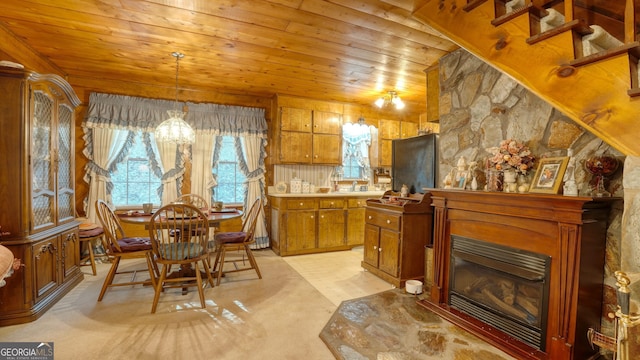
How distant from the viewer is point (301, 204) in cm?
444

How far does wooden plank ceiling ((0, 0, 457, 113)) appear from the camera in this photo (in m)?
2.30

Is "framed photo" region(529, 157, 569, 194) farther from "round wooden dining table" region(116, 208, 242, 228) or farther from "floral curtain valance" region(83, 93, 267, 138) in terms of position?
"floral curtain valance" region(83, 93, 267, 138)

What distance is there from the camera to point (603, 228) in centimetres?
189

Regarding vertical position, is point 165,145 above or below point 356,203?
above

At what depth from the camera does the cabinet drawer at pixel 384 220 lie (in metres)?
3.19

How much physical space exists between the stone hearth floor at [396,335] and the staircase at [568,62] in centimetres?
158

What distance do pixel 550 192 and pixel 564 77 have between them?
2.89ft

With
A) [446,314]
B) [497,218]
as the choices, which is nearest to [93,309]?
[446,314]

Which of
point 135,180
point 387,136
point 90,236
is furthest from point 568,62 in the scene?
point 135,180

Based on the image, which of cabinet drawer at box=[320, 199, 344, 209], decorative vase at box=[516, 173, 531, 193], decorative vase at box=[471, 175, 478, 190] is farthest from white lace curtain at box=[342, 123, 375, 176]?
decorative vase at box=[516, 173, 531, 193]

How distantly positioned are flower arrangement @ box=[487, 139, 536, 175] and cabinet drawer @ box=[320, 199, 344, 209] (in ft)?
8.38

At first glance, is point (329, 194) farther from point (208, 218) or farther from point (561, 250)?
point (561, 250)

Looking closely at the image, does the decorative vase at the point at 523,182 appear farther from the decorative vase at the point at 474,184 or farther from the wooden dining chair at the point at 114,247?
the wooden dining chair at the point at 114,247

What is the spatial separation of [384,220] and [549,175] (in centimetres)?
166
